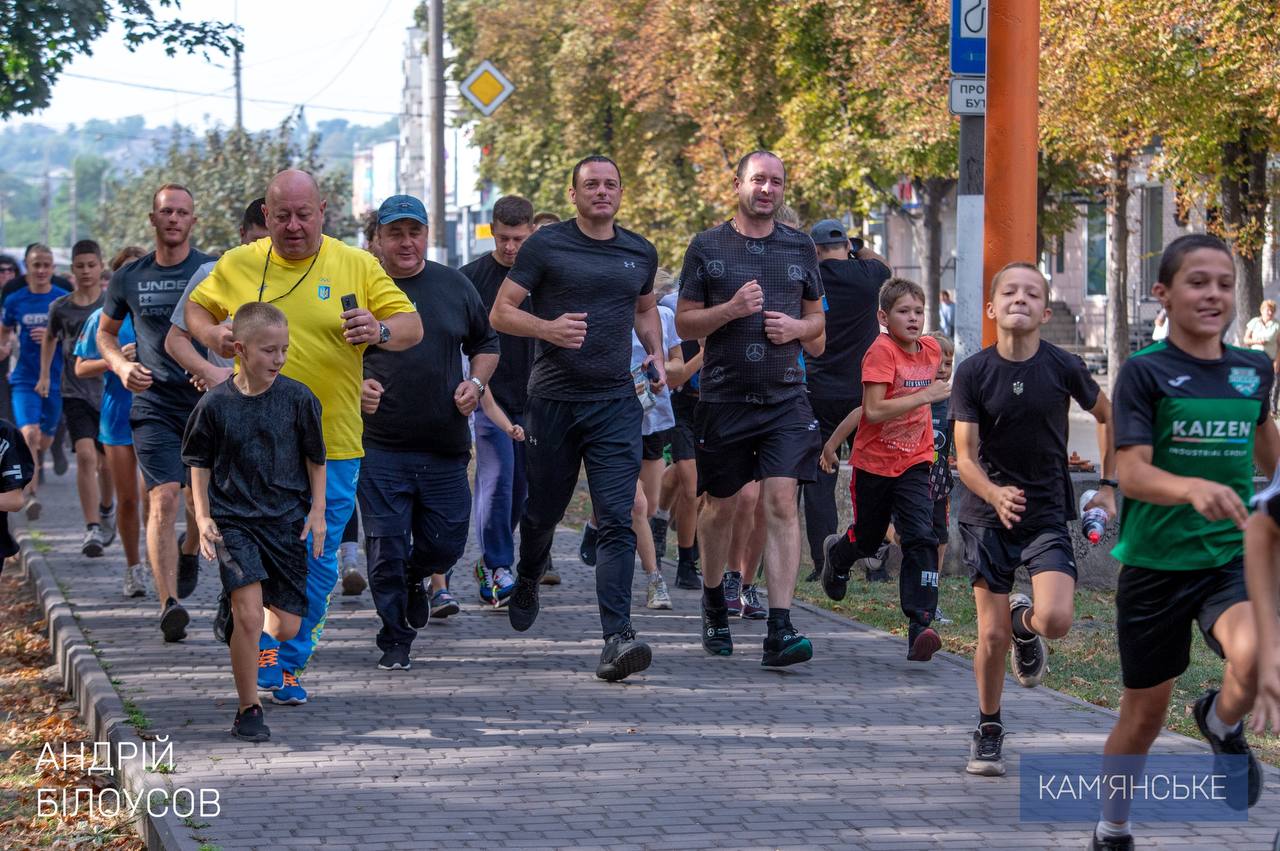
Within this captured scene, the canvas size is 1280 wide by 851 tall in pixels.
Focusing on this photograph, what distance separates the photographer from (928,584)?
845cm

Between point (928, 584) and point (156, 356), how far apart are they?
4.11 meters

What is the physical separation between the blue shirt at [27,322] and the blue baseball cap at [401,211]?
7411 mm

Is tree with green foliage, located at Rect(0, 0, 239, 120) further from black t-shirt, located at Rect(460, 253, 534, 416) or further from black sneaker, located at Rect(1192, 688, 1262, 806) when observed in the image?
black sneaker, located at Rect(1192, 688, 1262, 806)

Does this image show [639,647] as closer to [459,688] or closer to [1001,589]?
[459,688]

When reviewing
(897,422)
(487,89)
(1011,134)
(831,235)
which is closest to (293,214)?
(897,422)

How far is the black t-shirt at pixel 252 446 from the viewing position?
684 centimetres

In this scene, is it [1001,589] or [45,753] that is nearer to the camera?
[1001,589]

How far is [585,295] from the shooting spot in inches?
316

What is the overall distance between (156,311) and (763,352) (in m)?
3.21

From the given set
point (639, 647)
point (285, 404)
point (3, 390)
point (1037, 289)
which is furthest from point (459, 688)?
point (3, 390)

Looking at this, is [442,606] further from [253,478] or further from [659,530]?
[253,478]

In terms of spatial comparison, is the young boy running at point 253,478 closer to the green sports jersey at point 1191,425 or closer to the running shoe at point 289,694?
the running shoe at point 289,694

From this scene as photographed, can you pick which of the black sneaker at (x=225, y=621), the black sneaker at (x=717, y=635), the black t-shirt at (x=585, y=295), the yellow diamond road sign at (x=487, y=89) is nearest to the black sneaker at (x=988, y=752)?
the black sneaker at (x=717, y=635)

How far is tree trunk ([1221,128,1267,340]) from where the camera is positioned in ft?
76.4
